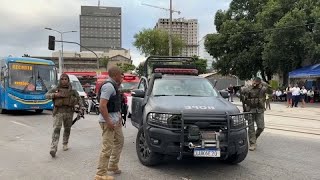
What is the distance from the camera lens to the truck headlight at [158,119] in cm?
733

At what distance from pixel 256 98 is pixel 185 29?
234 feet

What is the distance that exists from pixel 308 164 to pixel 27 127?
9.94 m

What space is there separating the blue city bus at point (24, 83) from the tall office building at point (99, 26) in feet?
218

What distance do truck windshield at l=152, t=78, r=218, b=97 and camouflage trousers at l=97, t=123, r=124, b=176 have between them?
5.77ft

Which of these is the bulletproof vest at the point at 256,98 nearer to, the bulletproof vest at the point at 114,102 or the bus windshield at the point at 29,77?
the bulletproof vest at the point at 114,102

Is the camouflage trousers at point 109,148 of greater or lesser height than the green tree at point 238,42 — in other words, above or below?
→ below

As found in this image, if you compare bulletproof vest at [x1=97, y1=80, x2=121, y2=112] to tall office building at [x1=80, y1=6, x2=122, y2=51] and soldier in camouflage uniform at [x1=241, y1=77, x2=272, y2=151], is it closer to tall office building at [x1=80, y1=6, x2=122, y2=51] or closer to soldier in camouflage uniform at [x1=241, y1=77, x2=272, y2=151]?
soldier in camouflage uniform at [x1=241, y1=77, x2=272, y2=151]

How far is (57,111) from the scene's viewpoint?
9.52 metres

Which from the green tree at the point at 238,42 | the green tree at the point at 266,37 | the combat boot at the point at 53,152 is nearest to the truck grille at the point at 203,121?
the combat boot at the point at 53,152

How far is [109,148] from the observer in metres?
6.84

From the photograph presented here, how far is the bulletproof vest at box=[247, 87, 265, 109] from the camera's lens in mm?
10320

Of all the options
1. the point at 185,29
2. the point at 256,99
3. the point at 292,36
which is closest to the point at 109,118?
the point at 256,99

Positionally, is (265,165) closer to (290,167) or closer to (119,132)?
(290,167)

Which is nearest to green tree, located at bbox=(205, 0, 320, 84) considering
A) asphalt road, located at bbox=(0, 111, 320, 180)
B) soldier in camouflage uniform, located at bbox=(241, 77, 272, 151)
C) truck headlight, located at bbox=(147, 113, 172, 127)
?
soldier in camouflage uniform, located at bbox=(241, 77, 272, 151)
